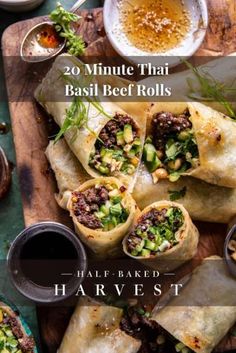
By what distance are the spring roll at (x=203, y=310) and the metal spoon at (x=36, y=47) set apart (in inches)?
64.1

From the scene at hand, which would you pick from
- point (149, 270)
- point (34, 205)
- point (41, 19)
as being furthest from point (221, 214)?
point (41, 19)

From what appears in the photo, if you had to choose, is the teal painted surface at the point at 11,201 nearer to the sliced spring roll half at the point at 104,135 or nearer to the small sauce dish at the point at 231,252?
the sliced spring roll half at the point at 104,135

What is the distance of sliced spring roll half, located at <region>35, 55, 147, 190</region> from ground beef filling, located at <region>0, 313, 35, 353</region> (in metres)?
1.01

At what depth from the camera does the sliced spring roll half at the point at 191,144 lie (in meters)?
4.91

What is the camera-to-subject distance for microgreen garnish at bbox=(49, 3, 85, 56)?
529 cm

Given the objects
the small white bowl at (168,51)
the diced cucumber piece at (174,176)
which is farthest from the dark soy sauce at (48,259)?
the small white bowl at (168,51)

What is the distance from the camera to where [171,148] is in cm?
507

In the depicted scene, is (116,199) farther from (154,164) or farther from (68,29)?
(68,29)

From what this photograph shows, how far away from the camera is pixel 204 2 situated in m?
5.38

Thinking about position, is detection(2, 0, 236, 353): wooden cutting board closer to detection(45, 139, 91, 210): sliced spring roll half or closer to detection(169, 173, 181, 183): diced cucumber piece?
detection(45, 139, 91, 210): sliced spring roll half

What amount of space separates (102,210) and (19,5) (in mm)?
1607

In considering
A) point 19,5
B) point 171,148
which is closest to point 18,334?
point 171,148

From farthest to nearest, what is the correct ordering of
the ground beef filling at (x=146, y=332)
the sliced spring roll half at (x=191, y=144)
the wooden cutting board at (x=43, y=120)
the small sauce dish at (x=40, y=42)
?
the small sauce dish at (x=40, y=42), the wooden cutting board at (x=43, y=120), the ground beef filling at (x=146, y=332), the sliced spring roll half at (x=191, y=144)

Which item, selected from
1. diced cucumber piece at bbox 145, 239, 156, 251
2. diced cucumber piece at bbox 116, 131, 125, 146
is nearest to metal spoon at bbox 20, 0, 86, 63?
diced cucumber piece at bbox 116, 131, 125, 146
